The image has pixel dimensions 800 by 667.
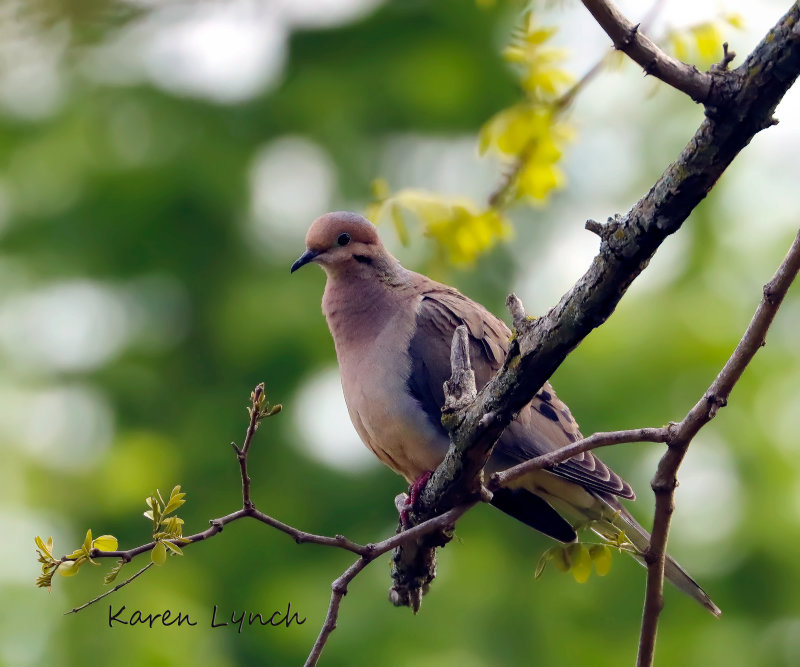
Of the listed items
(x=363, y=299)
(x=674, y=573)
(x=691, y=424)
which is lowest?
(x=674, y=573)

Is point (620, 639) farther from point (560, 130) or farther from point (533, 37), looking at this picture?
point (533, 37)

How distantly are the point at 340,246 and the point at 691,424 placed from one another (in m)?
1.83

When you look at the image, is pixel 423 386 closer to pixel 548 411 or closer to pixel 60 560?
pixel 548 411

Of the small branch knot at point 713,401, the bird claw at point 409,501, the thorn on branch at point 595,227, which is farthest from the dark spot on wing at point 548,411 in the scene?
the thorn on branch at point 595,227

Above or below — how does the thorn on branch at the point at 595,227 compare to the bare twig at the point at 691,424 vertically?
above

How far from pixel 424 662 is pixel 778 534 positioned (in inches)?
75.3

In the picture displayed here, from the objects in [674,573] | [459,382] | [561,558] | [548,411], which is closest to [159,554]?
[459,382]

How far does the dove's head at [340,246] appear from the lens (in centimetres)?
346

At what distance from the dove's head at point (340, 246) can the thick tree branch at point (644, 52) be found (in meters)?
1.91

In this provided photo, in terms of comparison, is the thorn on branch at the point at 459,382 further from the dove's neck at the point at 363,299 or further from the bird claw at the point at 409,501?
→ the dove's neck at the point at 363,299

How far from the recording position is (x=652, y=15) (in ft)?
8.67

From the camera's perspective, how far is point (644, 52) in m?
1.58

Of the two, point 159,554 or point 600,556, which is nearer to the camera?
point 159,554

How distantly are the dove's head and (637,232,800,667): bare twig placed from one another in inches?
66.7
